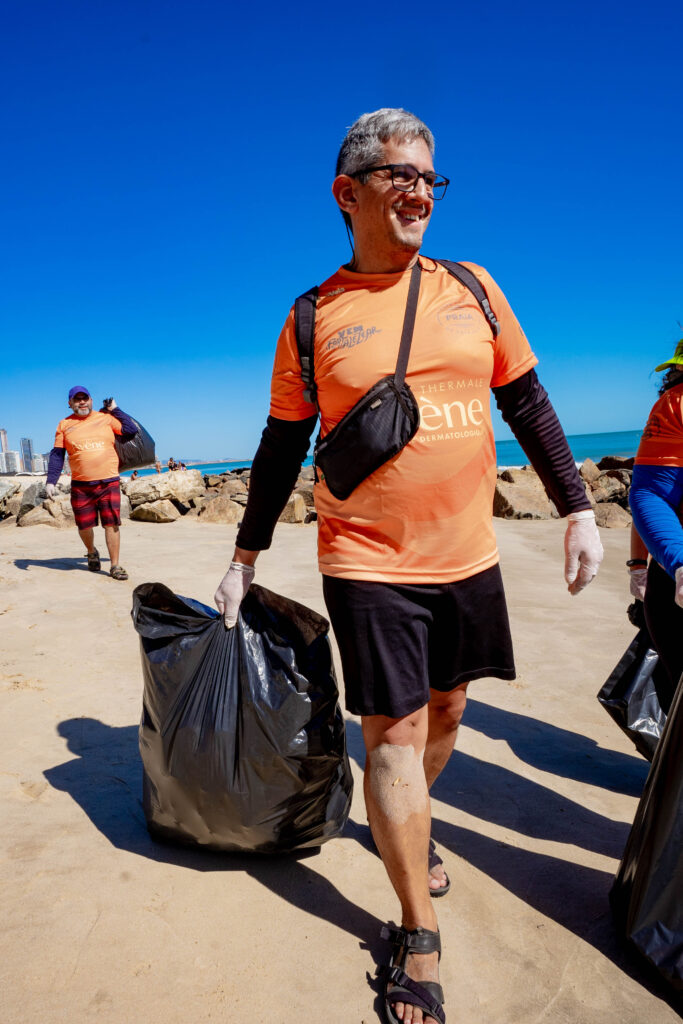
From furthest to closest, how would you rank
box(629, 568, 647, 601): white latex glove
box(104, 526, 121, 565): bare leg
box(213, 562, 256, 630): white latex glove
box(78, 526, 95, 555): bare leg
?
box(78, 526, 95, 555): bare leg → box(104, 526, 121, 565): bare leg → box(629, 568, 647, 601): white latex glove → box(213, 562, 256, 630): white latex glove

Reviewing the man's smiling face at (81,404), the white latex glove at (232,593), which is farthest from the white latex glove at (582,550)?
the man's smiling face at (81,404)

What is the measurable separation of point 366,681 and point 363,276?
1.00 metres

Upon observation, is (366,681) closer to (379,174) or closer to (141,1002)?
(141,1002)

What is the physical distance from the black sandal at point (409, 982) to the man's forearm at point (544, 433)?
110 cm

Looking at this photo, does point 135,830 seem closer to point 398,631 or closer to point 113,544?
point 398,631

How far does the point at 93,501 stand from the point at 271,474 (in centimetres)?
512

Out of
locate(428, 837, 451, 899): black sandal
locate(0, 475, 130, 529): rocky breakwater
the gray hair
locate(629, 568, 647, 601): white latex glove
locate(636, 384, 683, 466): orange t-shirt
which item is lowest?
locate(0, 475, 130, 529): rocky breakwater

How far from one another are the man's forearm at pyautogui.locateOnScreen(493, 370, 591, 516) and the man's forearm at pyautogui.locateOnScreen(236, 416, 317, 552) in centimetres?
54

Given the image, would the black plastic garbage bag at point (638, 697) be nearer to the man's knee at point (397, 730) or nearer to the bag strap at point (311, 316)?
the man's knee at point (397, 730)

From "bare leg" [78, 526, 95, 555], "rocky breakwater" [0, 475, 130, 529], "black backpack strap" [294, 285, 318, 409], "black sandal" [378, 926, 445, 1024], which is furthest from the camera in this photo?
"rocky breakwater" [0, 475, 130, 529]

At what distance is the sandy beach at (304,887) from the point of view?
1525 millimetres

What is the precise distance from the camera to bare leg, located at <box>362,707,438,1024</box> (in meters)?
1.58

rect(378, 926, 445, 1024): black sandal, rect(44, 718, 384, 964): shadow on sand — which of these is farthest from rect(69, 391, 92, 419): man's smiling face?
rect(378, 926, 445, 1024): black sandal

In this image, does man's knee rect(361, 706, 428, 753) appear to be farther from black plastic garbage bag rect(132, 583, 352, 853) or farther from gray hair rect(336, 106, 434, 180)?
gray hair rect(336, 106, 434, 180)
